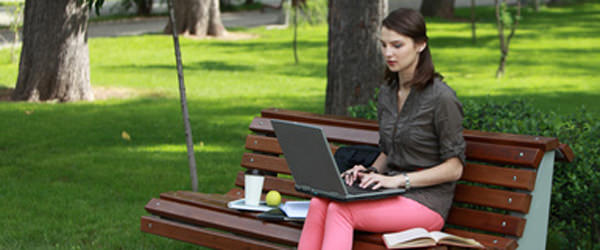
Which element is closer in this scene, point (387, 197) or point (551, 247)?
point (387, 197)

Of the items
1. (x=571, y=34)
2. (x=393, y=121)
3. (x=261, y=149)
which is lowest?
(x=571, y=34)

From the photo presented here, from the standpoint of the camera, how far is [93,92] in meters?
13.1

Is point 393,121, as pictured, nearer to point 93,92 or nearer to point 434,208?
point 434,208

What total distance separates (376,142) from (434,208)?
83cm

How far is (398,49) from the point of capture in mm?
3881

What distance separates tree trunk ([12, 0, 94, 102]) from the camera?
36.4 ft

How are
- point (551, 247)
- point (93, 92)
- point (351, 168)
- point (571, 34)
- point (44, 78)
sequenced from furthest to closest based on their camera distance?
point (571, 34) → point (93, 92) → point (44, 78) → point (551, 247) → point (351, 168)

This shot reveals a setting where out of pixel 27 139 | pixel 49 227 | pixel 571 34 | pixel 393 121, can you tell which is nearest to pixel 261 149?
pixel 393 121

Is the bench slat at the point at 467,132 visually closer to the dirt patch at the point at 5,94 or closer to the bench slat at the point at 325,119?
the bench slat at the point at 325,119

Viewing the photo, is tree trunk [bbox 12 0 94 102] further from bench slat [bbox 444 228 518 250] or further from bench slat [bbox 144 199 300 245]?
bench slat [bbox 444 228 518 250]

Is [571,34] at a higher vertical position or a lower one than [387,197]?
lower

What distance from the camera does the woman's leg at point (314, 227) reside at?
3834mm

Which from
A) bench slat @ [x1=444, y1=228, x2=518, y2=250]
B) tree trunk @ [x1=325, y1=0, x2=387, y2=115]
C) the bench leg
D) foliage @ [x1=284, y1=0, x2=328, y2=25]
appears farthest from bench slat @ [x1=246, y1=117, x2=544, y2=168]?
foliage @ [x1=284, y1=0, x2=328, y2=25]

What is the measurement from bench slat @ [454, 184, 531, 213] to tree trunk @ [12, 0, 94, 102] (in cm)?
786
